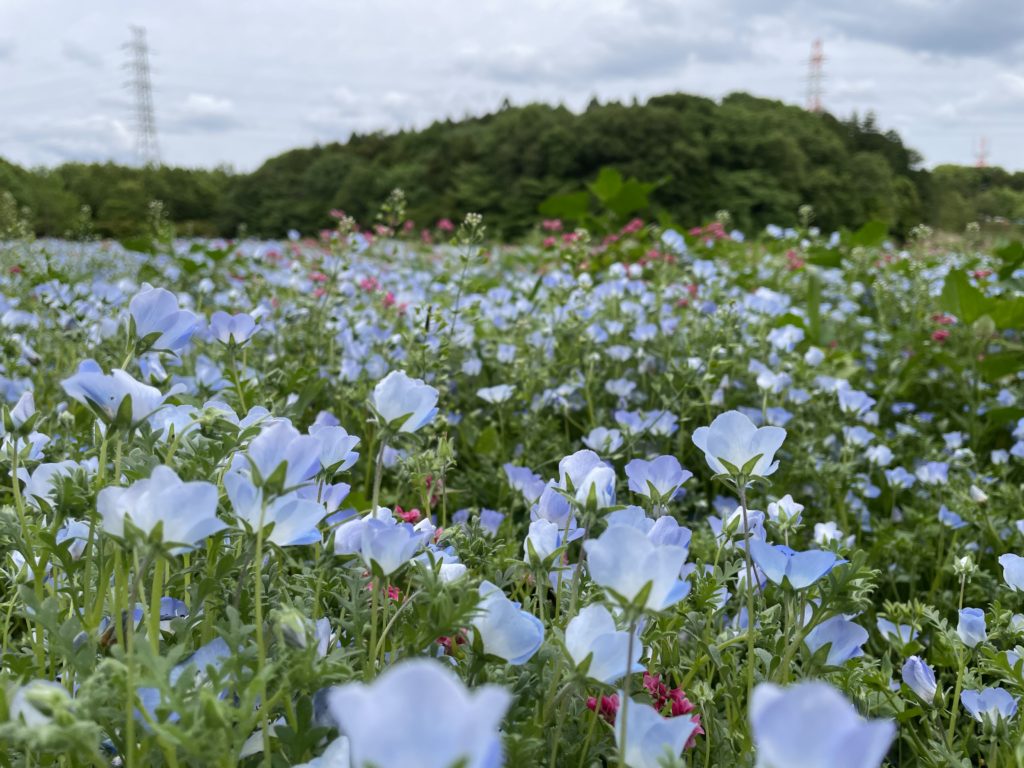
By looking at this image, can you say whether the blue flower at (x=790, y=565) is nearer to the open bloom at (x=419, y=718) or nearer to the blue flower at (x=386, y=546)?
the blue flower at (x=386, y=546)

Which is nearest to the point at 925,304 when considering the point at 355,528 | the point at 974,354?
the point at 974,354

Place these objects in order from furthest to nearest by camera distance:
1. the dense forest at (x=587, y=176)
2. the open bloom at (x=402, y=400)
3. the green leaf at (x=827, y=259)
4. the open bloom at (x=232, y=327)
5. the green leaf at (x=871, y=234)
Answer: the dense forest at (x=587, y=176) < the green leaf at (x=871, y=234) < the green leaf at (x=827, y=259) < the open bloom at (x=232, y=327) < the open bloom at (x=402, y=400)

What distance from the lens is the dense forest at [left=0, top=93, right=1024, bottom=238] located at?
2155cm

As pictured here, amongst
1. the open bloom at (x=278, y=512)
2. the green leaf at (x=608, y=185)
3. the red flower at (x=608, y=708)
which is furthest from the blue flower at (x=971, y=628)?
the green leaf at (x=608, y=185)

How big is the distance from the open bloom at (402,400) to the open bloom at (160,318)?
286mm

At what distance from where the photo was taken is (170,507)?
2.47 ft

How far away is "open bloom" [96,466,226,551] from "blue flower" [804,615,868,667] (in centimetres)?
73

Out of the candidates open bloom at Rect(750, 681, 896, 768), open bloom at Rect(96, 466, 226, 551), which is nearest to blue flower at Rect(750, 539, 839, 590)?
open bloom at Rect(750, 681, 896, 768)

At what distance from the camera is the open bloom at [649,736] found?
2.52 ft

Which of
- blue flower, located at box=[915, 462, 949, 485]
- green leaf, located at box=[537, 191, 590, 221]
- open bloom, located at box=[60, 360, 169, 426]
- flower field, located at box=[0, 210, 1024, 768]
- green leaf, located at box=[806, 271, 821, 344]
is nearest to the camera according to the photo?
flower field, located at box=[0, 210, 1024, 768]

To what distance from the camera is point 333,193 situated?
24.3 metres

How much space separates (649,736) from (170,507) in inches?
18.8

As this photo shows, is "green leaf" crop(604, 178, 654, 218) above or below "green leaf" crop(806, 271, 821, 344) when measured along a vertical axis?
above

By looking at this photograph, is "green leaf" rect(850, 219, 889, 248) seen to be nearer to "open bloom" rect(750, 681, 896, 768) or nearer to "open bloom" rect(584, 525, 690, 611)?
"open bloom" rect(584, 525, 690, 611)
